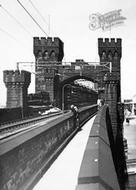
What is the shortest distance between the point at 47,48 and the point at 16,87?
1465 cm

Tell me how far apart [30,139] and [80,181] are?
5.17 feet

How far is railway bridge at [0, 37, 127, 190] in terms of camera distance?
3672 millimetres

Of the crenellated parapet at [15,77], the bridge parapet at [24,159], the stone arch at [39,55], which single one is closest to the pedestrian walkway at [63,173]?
the bridge parapet at [24,159]

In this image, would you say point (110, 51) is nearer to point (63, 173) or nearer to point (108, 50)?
point (108, 50)

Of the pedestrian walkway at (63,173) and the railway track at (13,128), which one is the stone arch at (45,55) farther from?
the pedestrian walkway at (63,173)

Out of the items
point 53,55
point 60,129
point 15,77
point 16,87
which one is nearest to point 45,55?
point 53,55

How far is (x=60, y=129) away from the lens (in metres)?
8.92

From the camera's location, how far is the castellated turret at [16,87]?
71.8 feet

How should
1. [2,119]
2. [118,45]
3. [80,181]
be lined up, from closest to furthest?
1. [80,181]
2. [2,119]
3. [118,45]

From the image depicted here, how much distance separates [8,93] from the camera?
22.3 metres

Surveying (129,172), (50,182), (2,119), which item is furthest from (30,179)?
(129,172)

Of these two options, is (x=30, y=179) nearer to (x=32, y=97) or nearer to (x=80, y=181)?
(x=80, y=181)

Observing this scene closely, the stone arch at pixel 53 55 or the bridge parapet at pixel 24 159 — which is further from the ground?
the stone arch at pixel 53 55

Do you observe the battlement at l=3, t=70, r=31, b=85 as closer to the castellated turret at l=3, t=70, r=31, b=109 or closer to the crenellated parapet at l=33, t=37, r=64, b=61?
the castellated turret at l=3, t=70, r=31, b=109
